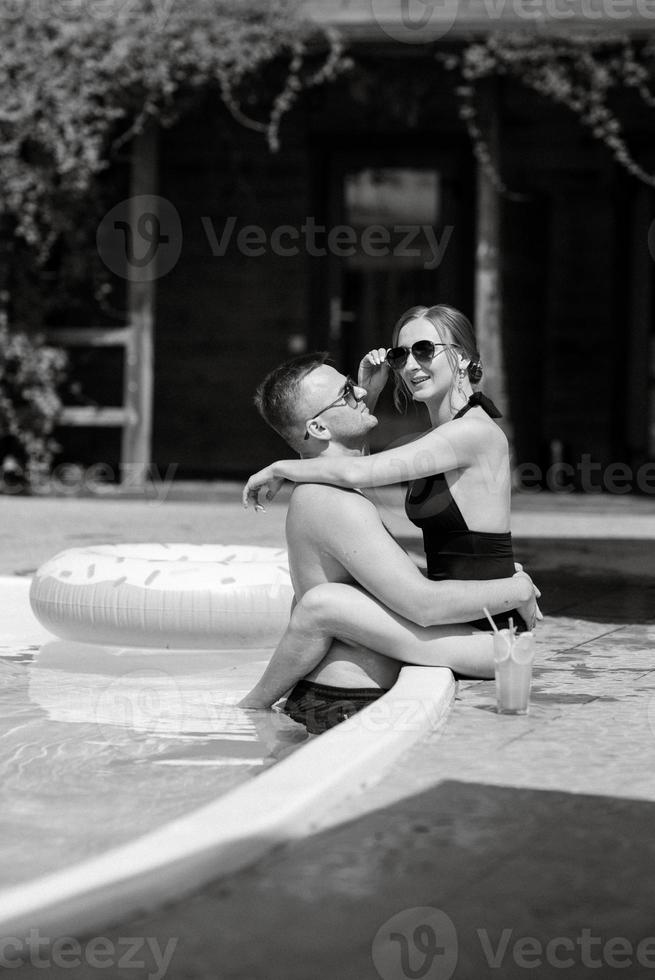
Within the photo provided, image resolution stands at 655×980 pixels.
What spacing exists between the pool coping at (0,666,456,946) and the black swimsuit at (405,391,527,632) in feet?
2.73

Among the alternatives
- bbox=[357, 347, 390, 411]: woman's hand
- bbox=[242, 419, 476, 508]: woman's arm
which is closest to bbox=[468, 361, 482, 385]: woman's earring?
bbox=[242, 419, 476, 508]: woman's arm

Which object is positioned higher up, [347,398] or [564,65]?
[564,65]

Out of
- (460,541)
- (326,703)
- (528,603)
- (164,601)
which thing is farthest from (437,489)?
(164,601)

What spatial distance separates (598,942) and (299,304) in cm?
994

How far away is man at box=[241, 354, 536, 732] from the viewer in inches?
143

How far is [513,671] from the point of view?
333 centimetres

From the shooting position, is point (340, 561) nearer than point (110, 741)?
Yes

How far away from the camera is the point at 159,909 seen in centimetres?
220

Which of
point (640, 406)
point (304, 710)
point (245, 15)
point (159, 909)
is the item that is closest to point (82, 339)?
point (245, 15)

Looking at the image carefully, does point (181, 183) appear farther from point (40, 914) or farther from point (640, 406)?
point (40, 914)

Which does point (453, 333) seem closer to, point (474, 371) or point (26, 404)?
point (474, 371)

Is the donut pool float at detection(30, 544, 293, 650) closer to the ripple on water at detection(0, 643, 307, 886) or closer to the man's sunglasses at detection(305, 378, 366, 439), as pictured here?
the ripple on water at detection(0, 643, 307, 886)

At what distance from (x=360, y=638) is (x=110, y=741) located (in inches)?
28.3

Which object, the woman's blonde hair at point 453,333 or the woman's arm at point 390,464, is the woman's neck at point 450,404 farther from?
the woman's arm at point 390,464
